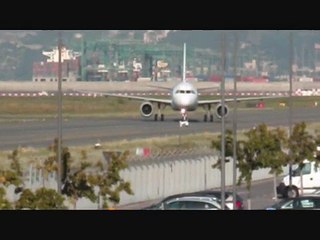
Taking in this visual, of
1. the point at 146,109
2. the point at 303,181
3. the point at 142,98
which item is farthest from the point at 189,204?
the point at 142,98

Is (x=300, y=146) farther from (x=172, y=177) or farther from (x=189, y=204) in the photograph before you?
(x=189, y=204)

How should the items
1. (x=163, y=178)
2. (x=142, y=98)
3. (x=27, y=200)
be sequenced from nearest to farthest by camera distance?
(x=27, y=200)
(x=163, y=178)
(x=142, y=98)

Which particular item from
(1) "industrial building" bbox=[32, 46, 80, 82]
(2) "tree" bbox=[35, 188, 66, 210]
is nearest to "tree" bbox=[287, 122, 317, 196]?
(2) "tree" bbox=[35, 188, 66, 210]

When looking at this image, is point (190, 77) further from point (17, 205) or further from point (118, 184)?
point (17, 205)

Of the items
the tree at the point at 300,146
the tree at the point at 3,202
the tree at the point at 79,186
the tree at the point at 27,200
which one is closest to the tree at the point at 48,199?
the tree at the point at 27,200

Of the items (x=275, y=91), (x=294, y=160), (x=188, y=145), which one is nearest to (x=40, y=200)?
(x=294, y=160)

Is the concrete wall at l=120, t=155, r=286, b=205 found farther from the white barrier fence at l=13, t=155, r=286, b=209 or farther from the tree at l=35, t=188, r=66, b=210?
the tree at l=35, t=188, r=66, b=210

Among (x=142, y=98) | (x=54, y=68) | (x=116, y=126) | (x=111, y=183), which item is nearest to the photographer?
(x=111, y=183)
